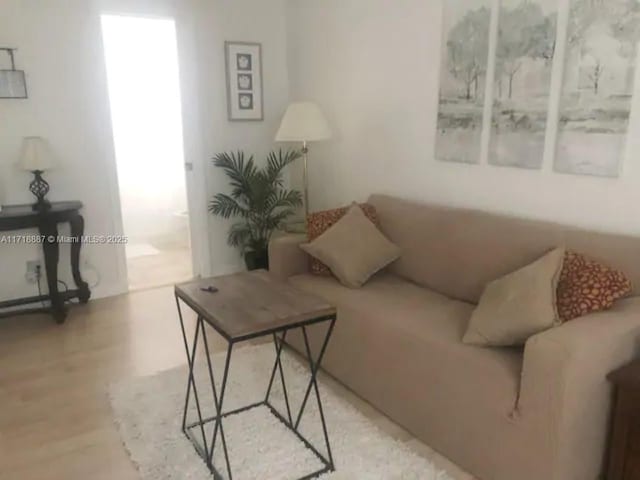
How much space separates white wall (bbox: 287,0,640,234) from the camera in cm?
245

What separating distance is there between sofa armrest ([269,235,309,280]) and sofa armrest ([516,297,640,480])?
1.64m

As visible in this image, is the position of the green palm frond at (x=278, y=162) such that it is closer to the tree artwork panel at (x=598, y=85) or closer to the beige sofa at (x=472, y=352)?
the beige sofa at (x=472, y=352)

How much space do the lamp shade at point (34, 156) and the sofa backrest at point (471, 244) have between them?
2.26m

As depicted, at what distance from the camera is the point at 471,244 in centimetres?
258

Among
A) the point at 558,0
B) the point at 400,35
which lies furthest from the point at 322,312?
the point at 400,35

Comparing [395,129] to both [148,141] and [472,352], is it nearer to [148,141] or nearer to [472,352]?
[472,352]

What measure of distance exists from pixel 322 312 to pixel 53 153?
2.83m

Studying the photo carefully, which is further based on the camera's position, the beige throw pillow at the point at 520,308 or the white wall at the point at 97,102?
the white wall at the point at 97,102

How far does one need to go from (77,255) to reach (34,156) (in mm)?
785

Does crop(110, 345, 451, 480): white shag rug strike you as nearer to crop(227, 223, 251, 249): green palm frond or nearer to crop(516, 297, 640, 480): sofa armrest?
crop(516, 297, 640, 480): sofa armrest

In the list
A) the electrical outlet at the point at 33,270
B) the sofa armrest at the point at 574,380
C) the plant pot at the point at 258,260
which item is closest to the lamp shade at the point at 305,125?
the plant pot at the point at 258,260

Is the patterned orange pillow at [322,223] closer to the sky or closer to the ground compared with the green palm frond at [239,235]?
closer to the sky

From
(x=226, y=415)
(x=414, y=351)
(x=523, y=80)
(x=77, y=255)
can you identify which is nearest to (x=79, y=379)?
(x=226, y=415)

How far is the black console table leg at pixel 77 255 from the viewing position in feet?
12.0
